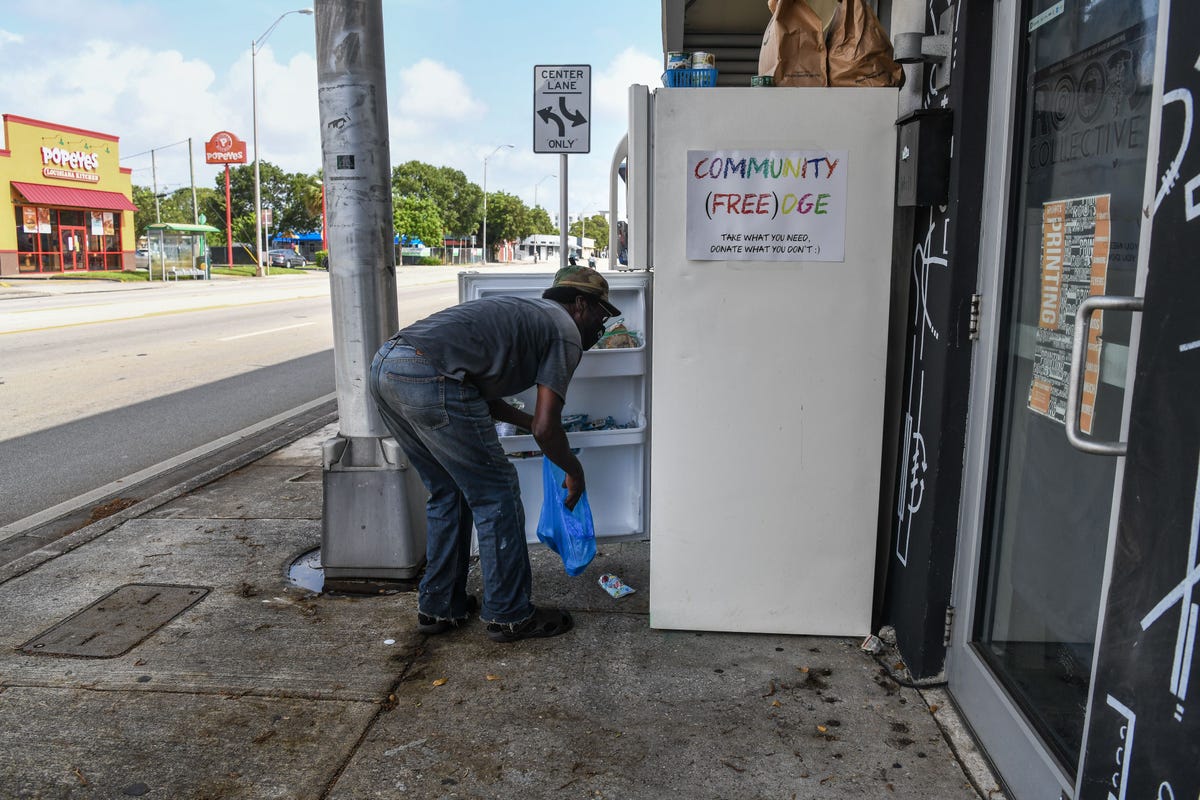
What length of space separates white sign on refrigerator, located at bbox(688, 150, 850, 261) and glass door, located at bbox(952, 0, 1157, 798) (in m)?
0.80

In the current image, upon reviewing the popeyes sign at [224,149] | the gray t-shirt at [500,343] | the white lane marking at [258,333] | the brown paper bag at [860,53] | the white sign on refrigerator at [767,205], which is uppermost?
the popeyes sign at [224,149]

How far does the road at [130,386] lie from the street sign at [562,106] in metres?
3.96

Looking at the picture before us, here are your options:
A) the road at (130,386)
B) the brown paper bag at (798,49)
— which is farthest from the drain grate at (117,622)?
the brown paper bag at (798,49)

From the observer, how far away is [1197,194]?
1556 millimetres

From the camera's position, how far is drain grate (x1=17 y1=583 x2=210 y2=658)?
379 cm

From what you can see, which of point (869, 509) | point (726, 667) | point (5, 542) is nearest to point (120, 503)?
point (5, 542)

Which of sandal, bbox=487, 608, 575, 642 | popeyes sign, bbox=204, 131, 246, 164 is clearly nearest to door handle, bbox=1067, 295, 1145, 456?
sandal, bbox=487, 608, 575, 642

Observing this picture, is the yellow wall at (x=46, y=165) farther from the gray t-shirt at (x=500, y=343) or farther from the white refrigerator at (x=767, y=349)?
the white refrigerator at (x=767, y=349)

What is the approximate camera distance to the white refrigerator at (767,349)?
3.59 meters

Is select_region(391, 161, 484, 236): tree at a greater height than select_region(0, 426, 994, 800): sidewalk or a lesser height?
greater

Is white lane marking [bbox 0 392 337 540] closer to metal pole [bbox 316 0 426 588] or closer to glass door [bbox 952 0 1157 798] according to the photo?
metal pole [bbox 316 0 426 588]

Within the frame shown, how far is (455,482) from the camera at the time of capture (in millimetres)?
3754

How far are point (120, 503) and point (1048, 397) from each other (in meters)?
5.75

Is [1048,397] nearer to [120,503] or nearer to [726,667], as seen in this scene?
[726,667]
